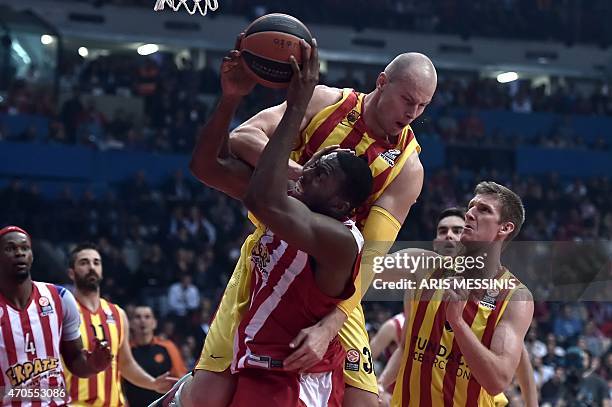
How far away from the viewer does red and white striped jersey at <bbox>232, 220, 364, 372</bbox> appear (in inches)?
170

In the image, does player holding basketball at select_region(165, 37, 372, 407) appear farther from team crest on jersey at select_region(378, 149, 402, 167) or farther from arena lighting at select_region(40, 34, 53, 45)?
arena lighting at select_region(40, 34, 53, 45)

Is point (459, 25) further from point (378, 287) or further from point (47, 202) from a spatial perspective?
point (378, 287)

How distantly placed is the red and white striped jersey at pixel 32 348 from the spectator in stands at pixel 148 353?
324cm

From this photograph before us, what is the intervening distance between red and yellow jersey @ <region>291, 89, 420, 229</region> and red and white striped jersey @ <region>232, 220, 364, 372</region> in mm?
700

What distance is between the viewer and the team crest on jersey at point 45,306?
7070 millimetres

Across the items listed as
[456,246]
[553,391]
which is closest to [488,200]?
[456,246]

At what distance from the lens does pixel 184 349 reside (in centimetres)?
1494

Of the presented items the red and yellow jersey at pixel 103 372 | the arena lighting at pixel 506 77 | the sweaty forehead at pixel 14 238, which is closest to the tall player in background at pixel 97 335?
the red and yellow jersey at pixel 103 372

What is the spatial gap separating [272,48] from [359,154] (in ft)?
3.62

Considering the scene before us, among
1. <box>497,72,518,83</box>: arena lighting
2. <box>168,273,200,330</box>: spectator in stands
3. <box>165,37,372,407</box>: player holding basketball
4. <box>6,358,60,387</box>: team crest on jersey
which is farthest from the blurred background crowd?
<box>165,37,372,407</box>: player holding basketball

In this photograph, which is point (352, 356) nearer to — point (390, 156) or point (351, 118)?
point (390, 156)

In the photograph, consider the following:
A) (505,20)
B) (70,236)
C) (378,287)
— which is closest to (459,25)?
(505,20)

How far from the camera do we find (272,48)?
13.6ft

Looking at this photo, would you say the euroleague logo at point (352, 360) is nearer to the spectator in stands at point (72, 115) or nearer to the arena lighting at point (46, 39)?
the spectator in stands at point (72, 115)
